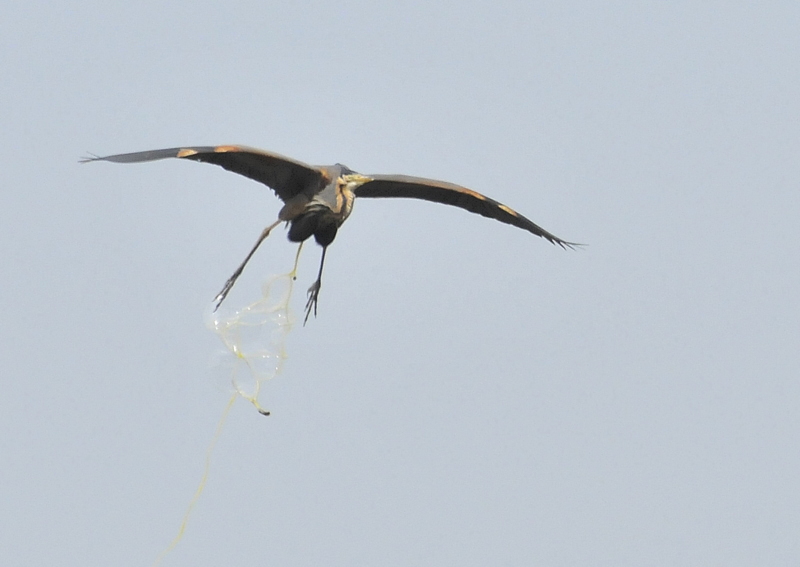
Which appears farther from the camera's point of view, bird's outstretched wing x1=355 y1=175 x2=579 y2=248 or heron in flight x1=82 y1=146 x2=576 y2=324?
bird's outstretched wing x1=355 y1=175 x2=579 y2=248

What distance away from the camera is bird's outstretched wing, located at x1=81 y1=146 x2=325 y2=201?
910 inches

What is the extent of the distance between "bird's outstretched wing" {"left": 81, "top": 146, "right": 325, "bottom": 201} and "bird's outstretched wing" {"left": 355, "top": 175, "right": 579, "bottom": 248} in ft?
3.00

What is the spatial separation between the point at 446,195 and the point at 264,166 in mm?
3464

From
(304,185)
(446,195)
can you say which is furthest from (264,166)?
(446,195)

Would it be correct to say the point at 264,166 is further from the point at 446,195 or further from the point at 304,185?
the point at 446,195

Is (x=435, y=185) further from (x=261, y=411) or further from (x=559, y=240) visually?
(x=261, y=411)

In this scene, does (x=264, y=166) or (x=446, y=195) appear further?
(x=446, y=195)

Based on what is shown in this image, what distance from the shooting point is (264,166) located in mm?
23922

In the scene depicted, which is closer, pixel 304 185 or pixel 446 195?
pixel 304 185

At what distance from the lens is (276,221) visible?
79.3 feet

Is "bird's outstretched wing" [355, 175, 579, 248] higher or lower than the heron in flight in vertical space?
higher

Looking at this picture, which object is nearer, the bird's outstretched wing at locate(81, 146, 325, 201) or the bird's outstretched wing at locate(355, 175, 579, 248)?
the bird's outstretched wing at locate(81, 146, 325, 201)

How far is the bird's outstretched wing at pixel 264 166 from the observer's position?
2311cm

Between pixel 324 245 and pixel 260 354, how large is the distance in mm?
1809
